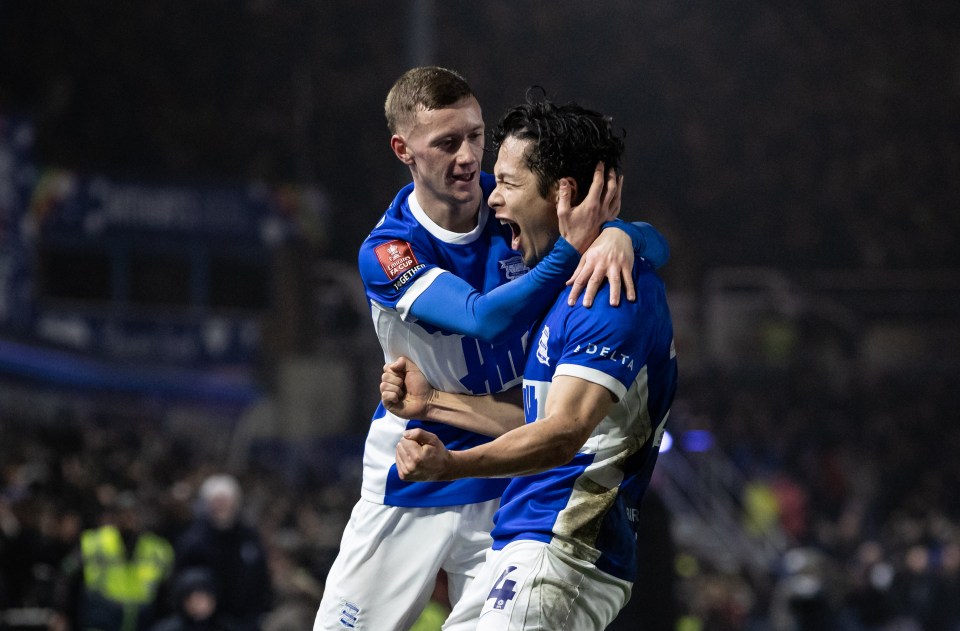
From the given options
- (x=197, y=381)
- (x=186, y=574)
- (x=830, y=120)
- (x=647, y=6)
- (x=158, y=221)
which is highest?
(x=647, y=6)

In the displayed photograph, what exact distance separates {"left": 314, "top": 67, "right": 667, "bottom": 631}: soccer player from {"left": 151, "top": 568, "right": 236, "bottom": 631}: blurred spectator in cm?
438

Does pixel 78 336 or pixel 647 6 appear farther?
pixel 647 6

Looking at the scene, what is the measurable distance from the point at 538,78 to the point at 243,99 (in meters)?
5.49

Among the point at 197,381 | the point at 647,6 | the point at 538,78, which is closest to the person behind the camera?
the point at 197,381

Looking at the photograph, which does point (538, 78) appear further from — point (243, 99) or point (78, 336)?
point (78, 336)

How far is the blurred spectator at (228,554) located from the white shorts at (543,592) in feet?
18.4

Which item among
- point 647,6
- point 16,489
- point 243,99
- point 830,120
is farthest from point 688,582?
point 647,6

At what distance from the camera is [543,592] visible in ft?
9.31

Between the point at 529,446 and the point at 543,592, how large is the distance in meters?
0.37

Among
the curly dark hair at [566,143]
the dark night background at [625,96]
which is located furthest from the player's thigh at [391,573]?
the dark night background at [625,96]

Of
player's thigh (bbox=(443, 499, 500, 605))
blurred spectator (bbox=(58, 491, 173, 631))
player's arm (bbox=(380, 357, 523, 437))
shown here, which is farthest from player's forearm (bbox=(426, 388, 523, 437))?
blurred spectator (bbox=(58, 491, 173, 631))

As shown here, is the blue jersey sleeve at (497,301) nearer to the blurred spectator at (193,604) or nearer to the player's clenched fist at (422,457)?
the player's clenched fist at (422,457)

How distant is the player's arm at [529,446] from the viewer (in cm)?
270

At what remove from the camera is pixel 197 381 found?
15.2 m
